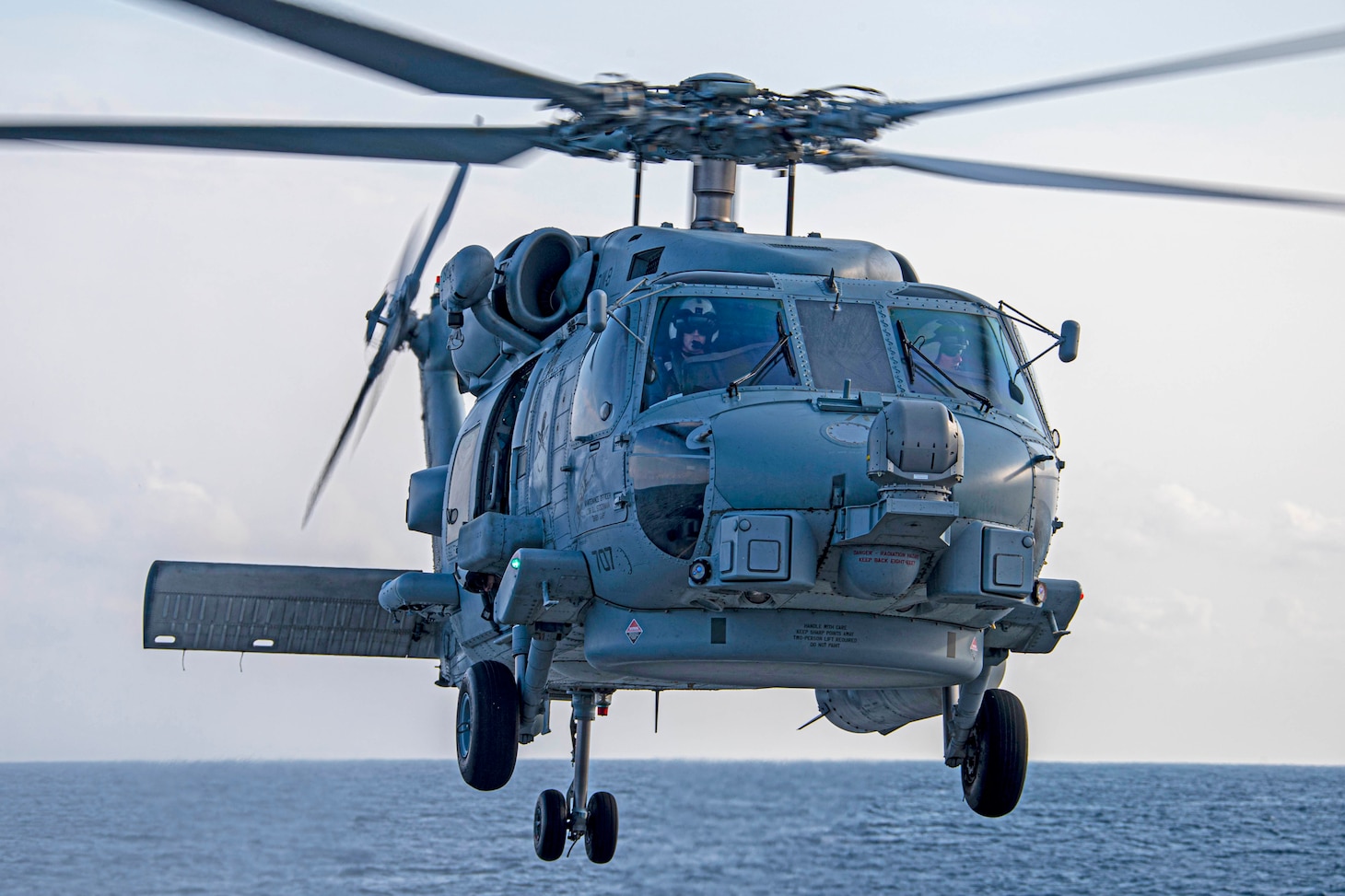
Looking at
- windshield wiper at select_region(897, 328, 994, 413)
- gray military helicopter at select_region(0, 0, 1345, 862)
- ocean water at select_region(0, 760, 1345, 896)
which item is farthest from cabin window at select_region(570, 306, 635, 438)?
ocean water at select_region(0, 760, 1345, 896)

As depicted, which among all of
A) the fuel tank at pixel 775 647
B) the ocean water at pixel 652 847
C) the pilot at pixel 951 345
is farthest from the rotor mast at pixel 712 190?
the ocean water at pixel 652 847

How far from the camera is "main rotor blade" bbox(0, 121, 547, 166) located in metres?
9.65

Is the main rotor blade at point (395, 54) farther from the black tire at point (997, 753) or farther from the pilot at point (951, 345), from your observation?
the black tire at point (997, 753)

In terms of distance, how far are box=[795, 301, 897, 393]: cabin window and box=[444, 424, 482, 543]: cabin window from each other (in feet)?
10.6

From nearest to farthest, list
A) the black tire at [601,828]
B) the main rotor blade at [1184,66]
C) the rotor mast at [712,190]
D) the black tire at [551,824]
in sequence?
1. the main rotor blade at [1184,66]
2. the rotor mast at [712,190]
3. the black tire at [551,824]
4. the black tire at [601,828]

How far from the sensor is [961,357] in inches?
447

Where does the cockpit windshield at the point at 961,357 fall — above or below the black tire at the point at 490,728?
above

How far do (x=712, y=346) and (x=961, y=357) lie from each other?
61.0 inches

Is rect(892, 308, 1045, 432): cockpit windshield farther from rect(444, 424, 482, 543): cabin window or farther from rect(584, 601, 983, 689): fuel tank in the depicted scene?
rect(444, 424, 482, 543): cabin window

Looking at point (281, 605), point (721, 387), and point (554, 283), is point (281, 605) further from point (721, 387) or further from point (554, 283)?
point (721, 387)

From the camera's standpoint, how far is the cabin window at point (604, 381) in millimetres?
11148

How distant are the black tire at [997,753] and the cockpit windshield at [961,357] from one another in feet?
7.17

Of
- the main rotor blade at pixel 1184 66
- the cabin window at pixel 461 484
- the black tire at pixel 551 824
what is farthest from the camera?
the black tire at pixel 551 824

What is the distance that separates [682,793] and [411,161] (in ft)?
126
